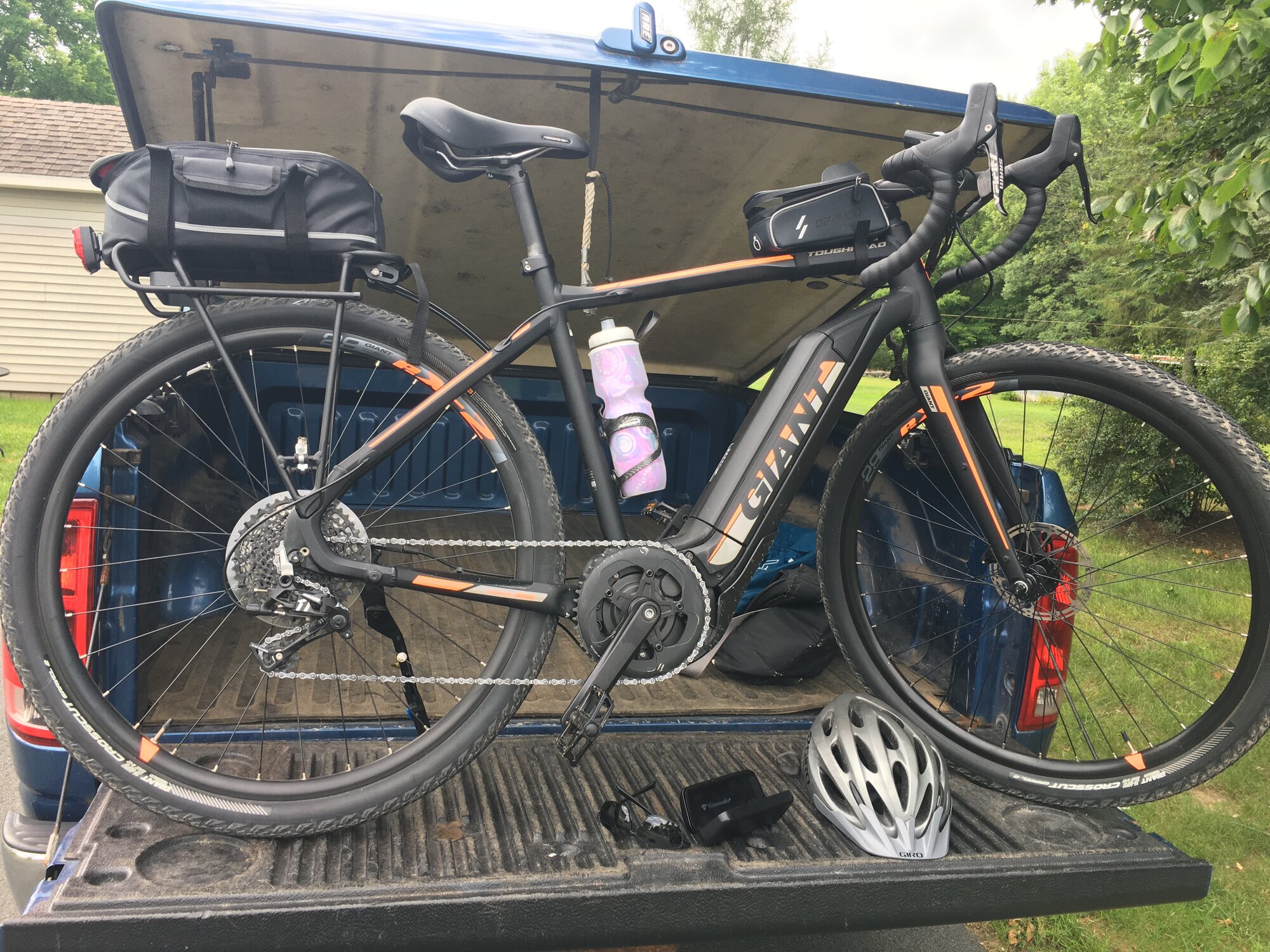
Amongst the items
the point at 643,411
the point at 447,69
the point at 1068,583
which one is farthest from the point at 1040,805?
the point at 447,69

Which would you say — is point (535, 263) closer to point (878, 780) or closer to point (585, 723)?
point (585, 723)

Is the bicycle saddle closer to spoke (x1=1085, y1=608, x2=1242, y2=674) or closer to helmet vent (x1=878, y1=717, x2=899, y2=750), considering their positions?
helmet vent (x1=878, y1=717, x2=899, y2=750)

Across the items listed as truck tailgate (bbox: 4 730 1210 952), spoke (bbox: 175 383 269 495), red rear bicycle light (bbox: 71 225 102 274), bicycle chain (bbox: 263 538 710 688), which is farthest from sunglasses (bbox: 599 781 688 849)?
red rear bicycle light (bbox: 71 225 102 274)

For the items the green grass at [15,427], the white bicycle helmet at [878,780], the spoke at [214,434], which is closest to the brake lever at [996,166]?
the white bicycle helmet at [878,780]

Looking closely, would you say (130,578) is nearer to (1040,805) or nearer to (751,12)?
(1040,805)

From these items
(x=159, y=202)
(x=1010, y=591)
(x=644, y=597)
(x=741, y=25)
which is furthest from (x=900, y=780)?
(x=741, y=25)

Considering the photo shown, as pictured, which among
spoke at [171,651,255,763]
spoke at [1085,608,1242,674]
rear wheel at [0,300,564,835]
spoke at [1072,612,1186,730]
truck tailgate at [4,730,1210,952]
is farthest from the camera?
spoke at [1072,612,1186,730]

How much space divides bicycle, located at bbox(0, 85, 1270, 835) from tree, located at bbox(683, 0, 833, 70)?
103 ft

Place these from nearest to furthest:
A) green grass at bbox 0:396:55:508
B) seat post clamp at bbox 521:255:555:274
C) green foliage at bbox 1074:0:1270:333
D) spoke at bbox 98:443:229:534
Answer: spoke at bbox 98:443:229:534 < seat post clamp at bbox 521:255:555:274 < green foliage at bbox 1074:0:1270:333 < green grass at bbox 0:396:55:508

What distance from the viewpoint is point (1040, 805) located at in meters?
2.15

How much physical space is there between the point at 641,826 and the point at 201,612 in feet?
4.14

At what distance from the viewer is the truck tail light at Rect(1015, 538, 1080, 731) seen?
7.35ft

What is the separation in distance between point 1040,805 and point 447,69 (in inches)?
95.2

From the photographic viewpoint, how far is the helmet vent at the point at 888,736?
2080 mm
